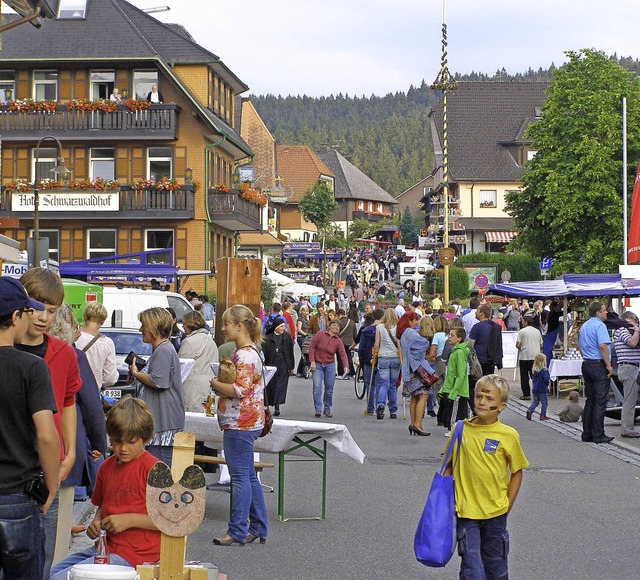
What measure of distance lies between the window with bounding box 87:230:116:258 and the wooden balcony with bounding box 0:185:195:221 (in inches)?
54.2

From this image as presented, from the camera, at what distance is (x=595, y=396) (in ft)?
57.9

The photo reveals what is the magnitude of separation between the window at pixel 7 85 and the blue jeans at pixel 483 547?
46.5 m

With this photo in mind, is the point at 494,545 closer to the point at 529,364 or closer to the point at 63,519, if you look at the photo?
the point at 63,519

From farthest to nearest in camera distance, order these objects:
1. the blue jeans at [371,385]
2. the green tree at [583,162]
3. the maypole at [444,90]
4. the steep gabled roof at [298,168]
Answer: the steep gabled roof at [298,168] → the green tree at [583,162] → the maypole at [444,90] → the blue jeans at [371,385]

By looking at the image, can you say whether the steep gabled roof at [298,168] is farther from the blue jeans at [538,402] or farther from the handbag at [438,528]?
the handbag at [438,528]

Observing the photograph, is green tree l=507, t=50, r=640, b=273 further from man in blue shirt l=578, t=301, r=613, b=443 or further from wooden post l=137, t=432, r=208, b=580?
wooden post l=137, t=432, r=208, b=580

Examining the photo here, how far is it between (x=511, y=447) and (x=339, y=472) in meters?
7.56

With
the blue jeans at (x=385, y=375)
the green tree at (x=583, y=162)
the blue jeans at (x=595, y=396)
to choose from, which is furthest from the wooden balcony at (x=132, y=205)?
the blue jeans at (x=595, y=396)

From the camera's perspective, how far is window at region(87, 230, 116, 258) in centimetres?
5119

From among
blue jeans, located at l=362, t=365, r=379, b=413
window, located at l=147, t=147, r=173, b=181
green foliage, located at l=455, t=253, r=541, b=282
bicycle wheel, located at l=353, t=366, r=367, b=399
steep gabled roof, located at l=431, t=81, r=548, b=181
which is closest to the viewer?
blue jeans, located at l=362, t=365, r=379, b=413

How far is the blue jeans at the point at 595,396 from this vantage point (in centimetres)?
1758

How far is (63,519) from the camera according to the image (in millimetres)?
7332

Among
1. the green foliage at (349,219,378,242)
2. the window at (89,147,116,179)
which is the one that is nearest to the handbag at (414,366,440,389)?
the window at (89,147,116,179)

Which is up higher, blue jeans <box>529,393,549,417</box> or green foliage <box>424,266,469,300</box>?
green foliage <box>424,266,469,300</box>
